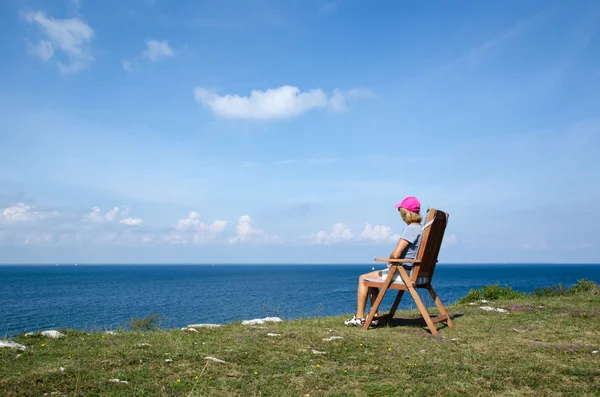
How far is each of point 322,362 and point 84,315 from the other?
44078 mm

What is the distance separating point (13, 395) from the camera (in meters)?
4.21

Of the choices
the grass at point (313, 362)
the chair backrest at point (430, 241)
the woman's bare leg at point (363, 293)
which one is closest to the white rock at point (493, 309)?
the grass at point (313, 362)

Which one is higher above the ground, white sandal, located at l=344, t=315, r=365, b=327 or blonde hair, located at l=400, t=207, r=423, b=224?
blonde hair, located at l=400, t=207, r=423, b=224

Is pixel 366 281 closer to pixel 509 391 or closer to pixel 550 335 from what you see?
pixel 550 335

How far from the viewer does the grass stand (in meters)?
4.66

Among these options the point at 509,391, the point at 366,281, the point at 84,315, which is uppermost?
the point at 366,281

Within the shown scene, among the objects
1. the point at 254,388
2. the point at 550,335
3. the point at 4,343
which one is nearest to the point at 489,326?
the point at 550,335

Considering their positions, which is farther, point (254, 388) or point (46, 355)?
point (46, 355)

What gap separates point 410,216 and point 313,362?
3859 millimetres

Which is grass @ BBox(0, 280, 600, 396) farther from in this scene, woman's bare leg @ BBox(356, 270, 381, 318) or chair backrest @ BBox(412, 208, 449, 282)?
chair backrest @ BBox(412, 208, 449, 282)

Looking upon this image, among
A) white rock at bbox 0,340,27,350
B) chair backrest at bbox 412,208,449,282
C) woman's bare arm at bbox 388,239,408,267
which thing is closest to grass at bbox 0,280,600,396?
white rock at bbox 0,340,27,350

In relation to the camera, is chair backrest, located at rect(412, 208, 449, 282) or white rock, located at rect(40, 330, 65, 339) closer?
white rock, located at rect(40, 330, 65, 339)

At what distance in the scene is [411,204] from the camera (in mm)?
8797

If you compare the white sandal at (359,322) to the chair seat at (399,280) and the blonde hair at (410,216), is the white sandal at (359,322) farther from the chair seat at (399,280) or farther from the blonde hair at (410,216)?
the blonde hair at (410,216)
